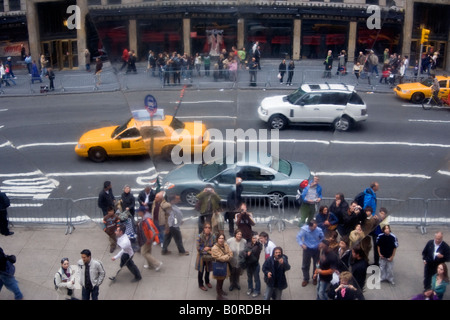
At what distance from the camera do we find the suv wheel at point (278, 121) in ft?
7.72

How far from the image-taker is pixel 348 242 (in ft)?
8.35

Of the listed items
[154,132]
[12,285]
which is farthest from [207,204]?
[12,285]

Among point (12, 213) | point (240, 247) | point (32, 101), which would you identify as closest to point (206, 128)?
point (240, 247)

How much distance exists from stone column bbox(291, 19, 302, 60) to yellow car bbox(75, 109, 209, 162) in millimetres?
501

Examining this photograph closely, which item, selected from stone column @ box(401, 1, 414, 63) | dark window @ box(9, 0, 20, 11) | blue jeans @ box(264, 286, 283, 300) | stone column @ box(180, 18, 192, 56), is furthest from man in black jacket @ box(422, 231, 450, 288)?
dark window @ box(9, 0, 20, 11)

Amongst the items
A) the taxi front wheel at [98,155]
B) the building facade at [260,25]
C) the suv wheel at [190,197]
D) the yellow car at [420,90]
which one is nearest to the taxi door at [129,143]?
the taxi front wheel at [98,155]

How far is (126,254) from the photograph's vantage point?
2676mm

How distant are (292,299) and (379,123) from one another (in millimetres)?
957

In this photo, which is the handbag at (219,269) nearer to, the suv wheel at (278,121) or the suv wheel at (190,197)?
the suv wheel at (190,197)

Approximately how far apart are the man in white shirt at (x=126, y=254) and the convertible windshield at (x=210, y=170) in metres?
0.58

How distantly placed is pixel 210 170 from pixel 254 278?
896 mm

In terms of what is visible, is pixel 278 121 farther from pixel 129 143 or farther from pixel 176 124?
pixel 129 143

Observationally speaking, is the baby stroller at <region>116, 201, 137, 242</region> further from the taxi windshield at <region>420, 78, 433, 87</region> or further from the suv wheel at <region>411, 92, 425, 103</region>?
the taxi windshield at <region>420, 78, 433, 87</region>

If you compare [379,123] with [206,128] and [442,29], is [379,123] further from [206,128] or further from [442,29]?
[206,128]
